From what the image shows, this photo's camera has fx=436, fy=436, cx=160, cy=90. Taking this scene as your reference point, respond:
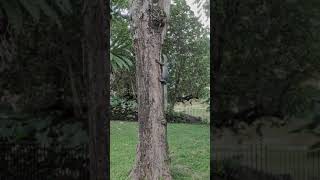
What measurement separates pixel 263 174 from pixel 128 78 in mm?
1641

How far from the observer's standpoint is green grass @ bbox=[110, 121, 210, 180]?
3480 mm

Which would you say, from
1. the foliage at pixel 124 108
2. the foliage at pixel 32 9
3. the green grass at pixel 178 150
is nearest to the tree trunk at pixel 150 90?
the green grass at pixel 178 150

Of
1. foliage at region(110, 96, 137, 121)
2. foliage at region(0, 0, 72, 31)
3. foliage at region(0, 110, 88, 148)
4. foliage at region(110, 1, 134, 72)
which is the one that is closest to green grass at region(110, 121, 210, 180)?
foliage at region(110, 96, 137, 121)

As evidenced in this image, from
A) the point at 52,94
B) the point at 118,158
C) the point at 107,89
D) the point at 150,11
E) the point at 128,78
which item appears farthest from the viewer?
the point at 128,78

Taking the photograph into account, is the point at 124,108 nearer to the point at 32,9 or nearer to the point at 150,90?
the point at 150,90

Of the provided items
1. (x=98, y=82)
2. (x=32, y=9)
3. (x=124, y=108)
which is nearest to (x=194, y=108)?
(x=124, y=108)

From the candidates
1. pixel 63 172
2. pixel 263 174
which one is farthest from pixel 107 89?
pixel 263 174

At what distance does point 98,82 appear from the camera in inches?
102

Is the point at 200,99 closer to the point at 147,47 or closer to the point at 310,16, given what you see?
the point at 147,47

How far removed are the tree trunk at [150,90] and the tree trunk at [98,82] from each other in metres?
0.51

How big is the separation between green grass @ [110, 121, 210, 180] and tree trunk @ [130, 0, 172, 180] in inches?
8.6

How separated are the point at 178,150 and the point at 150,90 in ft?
2.94

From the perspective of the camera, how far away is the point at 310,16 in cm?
267

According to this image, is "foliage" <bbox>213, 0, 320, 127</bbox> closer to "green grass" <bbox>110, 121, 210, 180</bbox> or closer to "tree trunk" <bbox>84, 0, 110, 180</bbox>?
"tree trunk" <bbox>84, 0, 110, 180</bbox>
